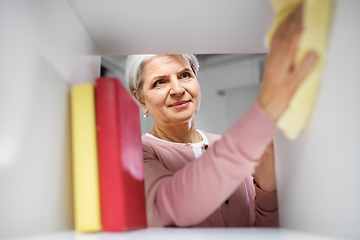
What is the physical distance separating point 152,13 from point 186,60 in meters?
0.64

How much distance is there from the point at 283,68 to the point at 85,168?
0.34 meters

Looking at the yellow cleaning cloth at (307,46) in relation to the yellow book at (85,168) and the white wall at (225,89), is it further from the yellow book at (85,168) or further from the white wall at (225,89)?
the white wall at (225,89)

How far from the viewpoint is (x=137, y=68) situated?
1249mm

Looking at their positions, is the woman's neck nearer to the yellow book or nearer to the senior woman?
the senior woman

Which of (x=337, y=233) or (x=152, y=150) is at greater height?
(x=152, y=150)

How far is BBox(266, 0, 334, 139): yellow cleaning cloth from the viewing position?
0.42 metres

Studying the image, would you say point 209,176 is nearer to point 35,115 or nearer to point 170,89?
point 35,115

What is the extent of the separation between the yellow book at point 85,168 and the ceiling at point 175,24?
0.22 metres

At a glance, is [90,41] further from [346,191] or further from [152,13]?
[346,191]

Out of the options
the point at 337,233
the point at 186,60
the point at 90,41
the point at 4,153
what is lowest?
the point at 337,233

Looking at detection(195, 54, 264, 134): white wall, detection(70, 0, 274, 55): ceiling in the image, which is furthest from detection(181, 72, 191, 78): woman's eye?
detection(195, 54, 264, 134): white wall

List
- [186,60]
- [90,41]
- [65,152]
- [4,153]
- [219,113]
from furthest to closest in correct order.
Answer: [219,113], [186,60], [90,41], [65,152], [4,153]

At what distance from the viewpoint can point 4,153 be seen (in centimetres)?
41

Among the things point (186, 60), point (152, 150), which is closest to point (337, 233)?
point (152, 150)
